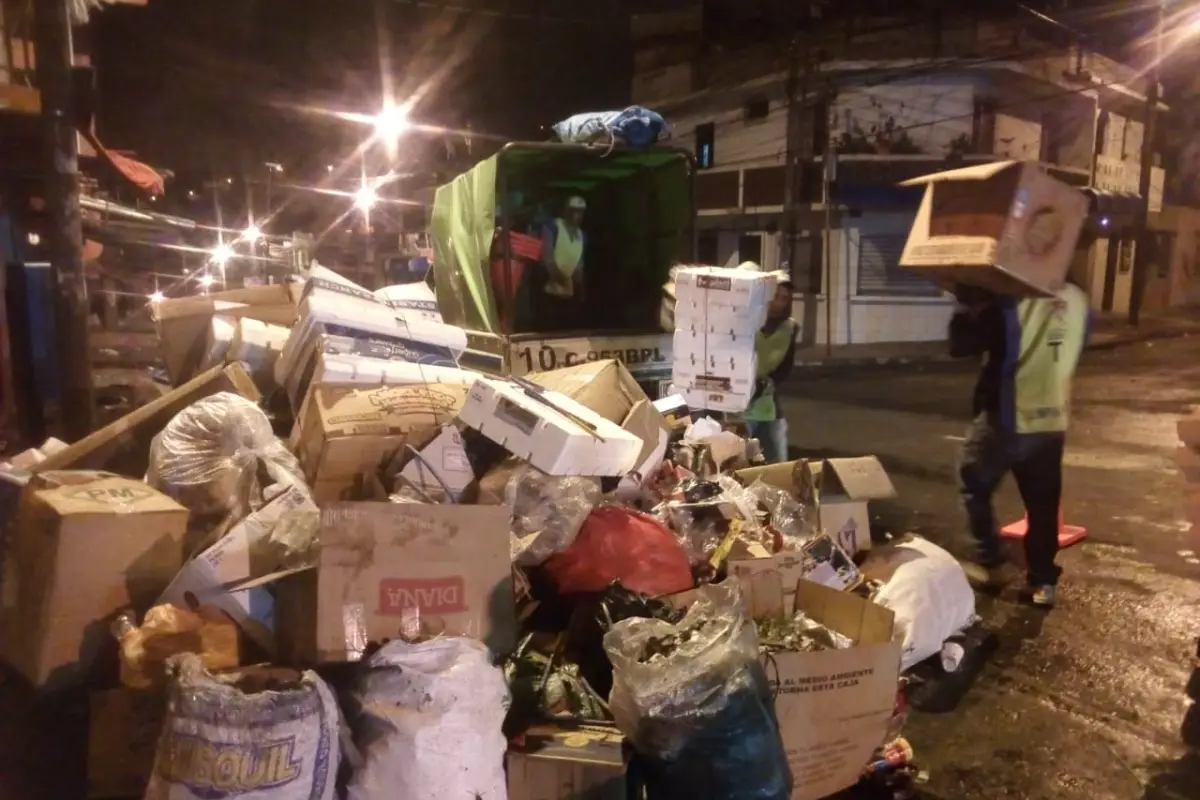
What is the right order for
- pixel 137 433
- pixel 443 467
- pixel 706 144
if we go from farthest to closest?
pixel 706 144
pixel 137 433
pixel 443 467

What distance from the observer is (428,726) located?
243 cm

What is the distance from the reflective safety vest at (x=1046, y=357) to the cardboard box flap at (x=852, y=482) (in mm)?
733

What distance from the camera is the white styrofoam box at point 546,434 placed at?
11.7 ft

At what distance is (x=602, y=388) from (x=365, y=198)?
21.5 meters

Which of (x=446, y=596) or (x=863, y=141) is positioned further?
(x=863, y=141)

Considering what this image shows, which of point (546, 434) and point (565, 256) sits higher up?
point (565, 256)

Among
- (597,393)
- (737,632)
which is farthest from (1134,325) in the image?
(737,632)

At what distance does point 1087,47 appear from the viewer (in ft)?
76.5

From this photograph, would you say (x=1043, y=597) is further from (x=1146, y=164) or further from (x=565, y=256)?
(x=1146, y=164)

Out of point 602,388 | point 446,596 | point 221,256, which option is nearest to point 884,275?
point 221,256

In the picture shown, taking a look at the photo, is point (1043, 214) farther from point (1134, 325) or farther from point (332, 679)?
point (1134, 325)

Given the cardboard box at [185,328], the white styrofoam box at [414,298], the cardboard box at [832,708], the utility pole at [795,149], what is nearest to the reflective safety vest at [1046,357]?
the cardboard box at [832,708]

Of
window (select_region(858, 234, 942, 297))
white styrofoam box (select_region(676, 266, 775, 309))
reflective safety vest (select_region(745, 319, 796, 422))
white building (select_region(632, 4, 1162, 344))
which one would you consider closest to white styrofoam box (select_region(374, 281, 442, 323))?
white styrofoam box (select_region(676, 266, 775, 309))

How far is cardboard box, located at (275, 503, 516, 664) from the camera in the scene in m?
2.72
